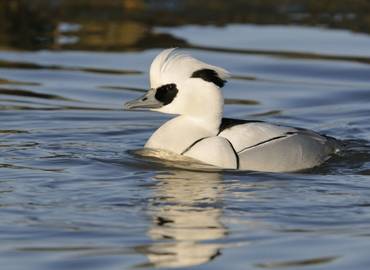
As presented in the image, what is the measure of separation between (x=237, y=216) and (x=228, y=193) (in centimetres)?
84

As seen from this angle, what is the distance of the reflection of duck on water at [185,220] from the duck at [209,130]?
35 cm

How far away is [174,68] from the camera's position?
482 inches

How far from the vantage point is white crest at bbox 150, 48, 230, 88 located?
12.2m

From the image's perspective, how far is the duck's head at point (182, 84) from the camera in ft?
40.1

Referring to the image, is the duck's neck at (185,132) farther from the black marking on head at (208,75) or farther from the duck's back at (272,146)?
the black marking on head at (208,75)

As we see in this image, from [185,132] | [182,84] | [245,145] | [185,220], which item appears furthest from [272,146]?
[185,220]

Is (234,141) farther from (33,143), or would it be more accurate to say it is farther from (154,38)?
(154,38)

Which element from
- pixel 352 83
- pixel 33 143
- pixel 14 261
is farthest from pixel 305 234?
pixel 352 83

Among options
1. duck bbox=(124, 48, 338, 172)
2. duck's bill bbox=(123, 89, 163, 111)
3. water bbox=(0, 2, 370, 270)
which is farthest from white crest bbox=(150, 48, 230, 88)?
water bbox=(0, 2, 370, 270)

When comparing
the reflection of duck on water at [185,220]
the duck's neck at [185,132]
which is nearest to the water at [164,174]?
the reflection of duck on water at [185,220]

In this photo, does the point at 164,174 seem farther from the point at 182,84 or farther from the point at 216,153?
the point at 182,84

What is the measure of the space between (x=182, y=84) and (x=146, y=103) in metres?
0.38

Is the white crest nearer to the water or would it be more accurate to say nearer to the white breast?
the white breast

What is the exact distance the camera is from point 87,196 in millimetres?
10961
